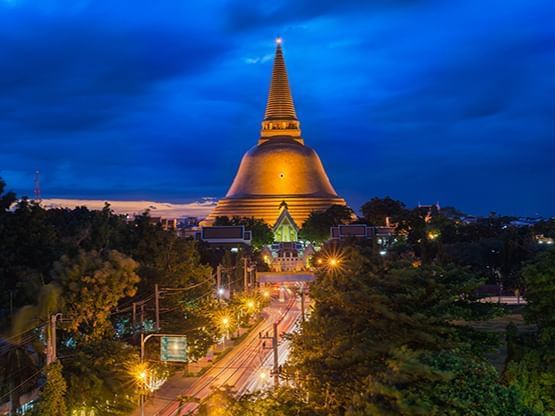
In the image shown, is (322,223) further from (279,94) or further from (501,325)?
(501,325)

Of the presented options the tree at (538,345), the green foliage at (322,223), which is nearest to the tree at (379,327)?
the tree at (538,345)

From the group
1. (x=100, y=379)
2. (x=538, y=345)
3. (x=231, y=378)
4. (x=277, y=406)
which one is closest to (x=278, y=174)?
(x=231, y=378)

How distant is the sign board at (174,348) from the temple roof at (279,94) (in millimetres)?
68126

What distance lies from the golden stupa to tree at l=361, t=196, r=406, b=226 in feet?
11.5

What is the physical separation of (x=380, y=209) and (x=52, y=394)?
66987 millimetres

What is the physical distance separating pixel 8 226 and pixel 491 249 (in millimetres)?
37685

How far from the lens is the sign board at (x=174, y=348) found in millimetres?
19812

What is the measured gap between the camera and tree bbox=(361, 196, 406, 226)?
81.2m

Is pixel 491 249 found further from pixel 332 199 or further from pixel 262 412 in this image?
pixel 262 412

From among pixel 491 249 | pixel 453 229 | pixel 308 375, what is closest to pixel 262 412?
pixel 308 375

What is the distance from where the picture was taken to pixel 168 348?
20.0 m

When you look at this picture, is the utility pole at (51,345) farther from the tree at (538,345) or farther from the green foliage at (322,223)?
the green foliage at (322,223)

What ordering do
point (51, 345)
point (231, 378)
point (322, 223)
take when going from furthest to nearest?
point (322, 223) < point (231, 378) < point (51, 345)

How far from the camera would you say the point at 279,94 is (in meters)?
86.1
